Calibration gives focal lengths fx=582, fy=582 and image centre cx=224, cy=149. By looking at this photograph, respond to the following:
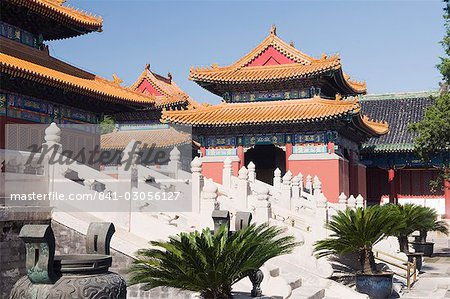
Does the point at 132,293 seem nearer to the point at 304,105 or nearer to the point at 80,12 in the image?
the point at 80,12

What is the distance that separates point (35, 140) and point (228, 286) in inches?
580

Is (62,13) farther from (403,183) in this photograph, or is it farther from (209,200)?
(403,183)

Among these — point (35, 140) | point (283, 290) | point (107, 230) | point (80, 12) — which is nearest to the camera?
point (107, 230)

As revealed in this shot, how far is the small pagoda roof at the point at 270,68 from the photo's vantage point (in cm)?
2745

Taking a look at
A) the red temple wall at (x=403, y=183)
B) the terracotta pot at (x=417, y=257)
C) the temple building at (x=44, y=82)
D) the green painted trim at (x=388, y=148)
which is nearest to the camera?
the terracotta pot at (x=417, y=257)

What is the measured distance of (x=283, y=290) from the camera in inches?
420

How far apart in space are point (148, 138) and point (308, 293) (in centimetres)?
2439

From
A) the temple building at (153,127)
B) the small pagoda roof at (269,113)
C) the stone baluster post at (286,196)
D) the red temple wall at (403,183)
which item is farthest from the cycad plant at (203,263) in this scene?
the red temple wall at (403,183)

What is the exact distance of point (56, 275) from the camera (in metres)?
5.69

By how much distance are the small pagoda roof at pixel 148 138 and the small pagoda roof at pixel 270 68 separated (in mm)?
4655

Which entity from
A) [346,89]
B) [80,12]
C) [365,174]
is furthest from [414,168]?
[80,12]

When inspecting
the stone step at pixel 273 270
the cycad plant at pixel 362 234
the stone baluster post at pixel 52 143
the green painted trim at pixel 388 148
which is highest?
the green painted trim at pixel 388 148

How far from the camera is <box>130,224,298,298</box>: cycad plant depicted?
7426 mm

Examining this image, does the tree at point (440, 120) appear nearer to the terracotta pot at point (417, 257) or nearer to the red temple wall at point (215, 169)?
the terracotta pot at point (417, 257)
